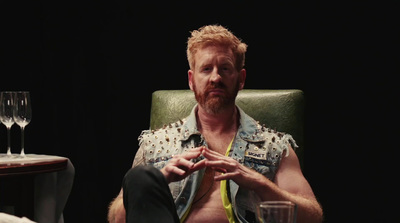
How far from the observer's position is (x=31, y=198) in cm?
271

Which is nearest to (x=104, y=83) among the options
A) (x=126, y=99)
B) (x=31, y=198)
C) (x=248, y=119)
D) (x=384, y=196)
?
(x=126, y=99)

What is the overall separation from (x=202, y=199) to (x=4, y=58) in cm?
171

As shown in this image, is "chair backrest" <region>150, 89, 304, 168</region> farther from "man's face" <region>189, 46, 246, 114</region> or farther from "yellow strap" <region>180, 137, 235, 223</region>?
"yellow strap" <region>180, 137, 235, 223</region>

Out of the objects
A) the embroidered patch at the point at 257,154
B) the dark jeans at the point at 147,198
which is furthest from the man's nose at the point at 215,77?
the dark jeans at the point at 147,198

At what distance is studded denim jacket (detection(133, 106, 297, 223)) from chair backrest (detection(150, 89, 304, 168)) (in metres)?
0.08

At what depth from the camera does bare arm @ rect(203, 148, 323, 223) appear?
218cm

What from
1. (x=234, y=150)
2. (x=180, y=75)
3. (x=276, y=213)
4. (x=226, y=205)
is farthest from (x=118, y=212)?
(x=180, y=75)

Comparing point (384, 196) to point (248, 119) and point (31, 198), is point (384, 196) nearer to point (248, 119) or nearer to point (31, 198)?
point (248, 119)

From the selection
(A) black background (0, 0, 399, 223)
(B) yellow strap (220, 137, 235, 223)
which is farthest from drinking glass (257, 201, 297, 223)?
(A) black background (0, 0, 399, 223)

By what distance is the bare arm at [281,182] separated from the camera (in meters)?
2.18

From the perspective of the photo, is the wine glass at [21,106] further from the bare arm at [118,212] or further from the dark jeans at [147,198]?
the dark jeans at [147,198]

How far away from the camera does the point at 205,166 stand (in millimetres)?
2139

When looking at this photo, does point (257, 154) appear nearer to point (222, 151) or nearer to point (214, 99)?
point (222, 151)

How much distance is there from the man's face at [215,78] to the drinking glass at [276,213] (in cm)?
122
